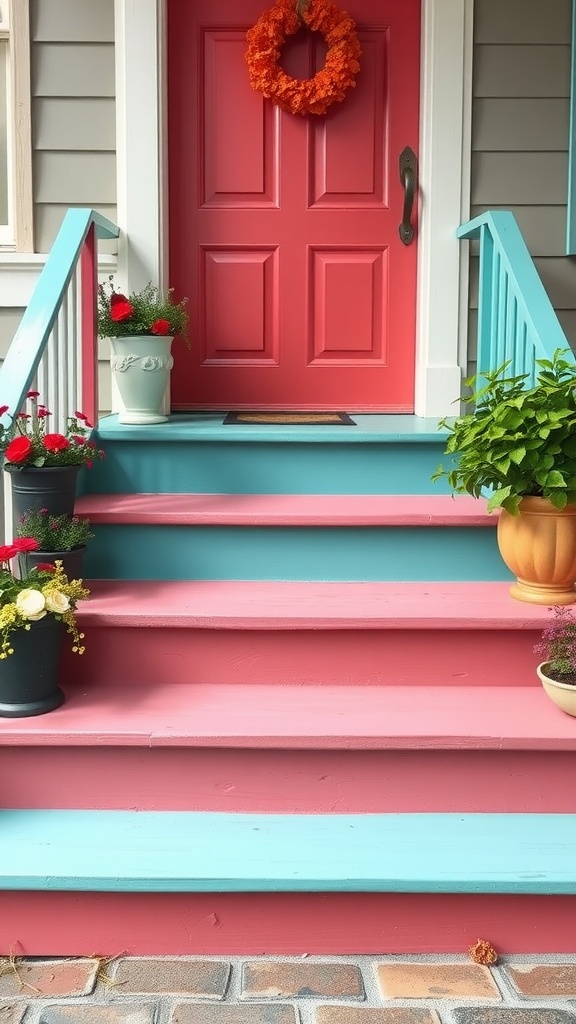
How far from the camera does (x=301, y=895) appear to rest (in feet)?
6.31

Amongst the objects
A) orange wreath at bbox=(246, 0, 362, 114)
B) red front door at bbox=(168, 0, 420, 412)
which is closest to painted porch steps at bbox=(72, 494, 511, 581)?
red front door at bbox=(168, 0, 420, 412)

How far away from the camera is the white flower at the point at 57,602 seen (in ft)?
6.97

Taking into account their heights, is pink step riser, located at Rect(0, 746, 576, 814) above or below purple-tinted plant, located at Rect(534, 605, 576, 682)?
below

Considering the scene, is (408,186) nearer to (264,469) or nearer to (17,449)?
(264,469)

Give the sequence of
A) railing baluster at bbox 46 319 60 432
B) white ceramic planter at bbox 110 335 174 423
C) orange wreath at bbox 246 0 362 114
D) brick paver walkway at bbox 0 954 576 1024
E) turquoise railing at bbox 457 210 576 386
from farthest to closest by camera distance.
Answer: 1. orange wreath at bbox 246 0 362 114
2. white ceramic planter at bbox 110 335 174 423
3. railing baluster at bbox 46 319 60 432
4. turquoise railing at bbox 457 210 576 386
5. brick paver walkway at bbox 0 954 576 1024

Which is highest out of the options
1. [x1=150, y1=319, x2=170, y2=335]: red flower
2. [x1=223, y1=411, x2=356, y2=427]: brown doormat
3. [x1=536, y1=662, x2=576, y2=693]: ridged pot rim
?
[x1=150, y1=319, x2=170, y2=335]: red flower

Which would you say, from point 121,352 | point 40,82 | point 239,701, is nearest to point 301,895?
point 239,701

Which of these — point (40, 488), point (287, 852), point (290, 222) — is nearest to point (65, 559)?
point (40, 488)

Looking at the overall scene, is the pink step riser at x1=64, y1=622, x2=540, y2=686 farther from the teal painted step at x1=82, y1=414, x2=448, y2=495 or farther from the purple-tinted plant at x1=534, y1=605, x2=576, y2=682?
the teal painted step at x1=82, y1=414, x2=448, y2=495

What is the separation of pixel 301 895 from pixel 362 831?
21 centimetres

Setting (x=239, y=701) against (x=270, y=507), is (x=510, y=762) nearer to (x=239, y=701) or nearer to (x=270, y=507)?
(x=239, y=701)

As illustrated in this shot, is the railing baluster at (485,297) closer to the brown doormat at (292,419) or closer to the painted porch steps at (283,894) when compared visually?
the brown doormat at (292,419)

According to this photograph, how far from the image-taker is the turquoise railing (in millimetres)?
2678

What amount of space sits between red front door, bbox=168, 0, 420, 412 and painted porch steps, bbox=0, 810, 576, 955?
2.12 m
